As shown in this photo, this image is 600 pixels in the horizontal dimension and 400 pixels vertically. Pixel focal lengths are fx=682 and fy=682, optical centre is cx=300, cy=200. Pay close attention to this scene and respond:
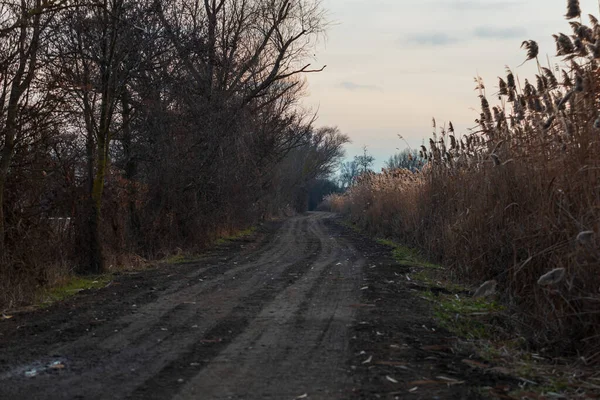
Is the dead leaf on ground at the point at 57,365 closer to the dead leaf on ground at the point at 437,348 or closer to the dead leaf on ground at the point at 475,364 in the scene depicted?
the dead leaf on ground at the point at 437,348

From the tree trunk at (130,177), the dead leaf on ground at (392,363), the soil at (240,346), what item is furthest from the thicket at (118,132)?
the dead leaf on ground at (392,363)

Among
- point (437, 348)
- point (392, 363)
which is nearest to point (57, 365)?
point (392, 363)

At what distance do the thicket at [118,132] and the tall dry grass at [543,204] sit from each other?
602cm

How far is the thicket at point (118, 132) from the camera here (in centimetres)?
1026

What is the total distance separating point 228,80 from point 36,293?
1550 cm

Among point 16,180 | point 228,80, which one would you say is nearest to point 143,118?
point 16,180

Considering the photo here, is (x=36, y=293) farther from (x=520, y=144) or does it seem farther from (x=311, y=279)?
(x=520, y=144)

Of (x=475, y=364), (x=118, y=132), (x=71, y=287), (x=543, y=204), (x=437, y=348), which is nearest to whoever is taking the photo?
(x=475, y=364)

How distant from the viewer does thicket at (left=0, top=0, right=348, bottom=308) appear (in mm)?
10258

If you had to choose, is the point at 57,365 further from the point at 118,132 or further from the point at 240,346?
the point at 118,132

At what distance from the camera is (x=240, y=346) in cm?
646

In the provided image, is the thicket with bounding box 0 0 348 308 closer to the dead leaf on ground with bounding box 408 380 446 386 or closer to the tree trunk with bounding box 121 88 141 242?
the tree trunk with bounding box 121 88 141 242

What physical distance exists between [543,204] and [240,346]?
12.0 feet

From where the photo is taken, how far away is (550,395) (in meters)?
4.94
